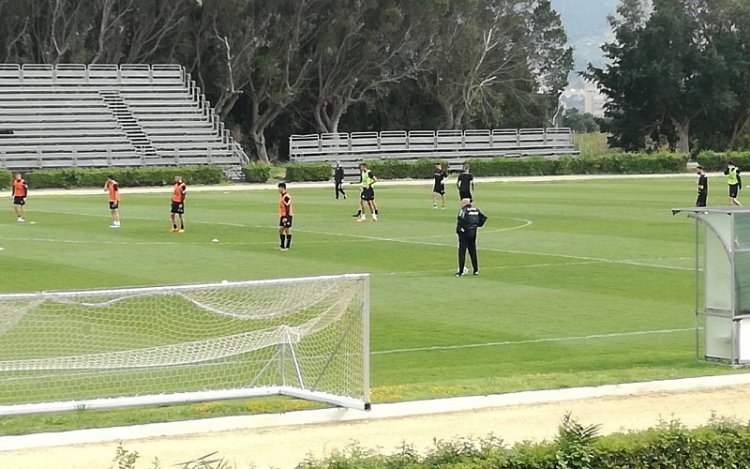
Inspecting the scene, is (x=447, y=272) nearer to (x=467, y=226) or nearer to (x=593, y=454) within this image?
(x=467, y=226)

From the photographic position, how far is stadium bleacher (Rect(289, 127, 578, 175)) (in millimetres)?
85312

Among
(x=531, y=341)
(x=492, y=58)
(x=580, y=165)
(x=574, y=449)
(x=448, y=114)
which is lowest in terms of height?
(x=531, y=341)

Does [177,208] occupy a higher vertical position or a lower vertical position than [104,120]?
lower

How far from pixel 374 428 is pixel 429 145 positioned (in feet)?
256

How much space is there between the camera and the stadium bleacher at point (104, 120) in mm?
73250

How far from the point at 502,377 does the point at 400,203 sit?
3660cm

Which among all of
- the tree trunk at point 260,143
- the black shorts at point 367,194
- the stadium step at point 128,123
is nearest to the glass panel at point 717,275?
the black shorts at point 367,194

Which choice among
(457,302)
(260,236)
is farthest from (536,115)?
(457,302)

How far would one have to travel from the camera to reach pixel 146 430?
12.2 m

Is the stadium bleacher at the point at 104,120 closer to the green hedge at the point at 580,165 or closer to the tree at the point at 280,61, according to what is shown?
the tree at the point at 280,61

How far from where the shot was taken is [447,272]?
27.8 meters

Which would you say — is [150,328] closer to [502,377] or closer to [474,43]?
[502,377]

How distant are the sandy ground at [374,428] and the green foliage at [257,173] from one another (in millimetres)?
58170

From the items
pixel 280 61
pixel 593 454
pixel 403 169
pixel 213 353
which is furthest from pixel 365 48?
pixel 593 454
